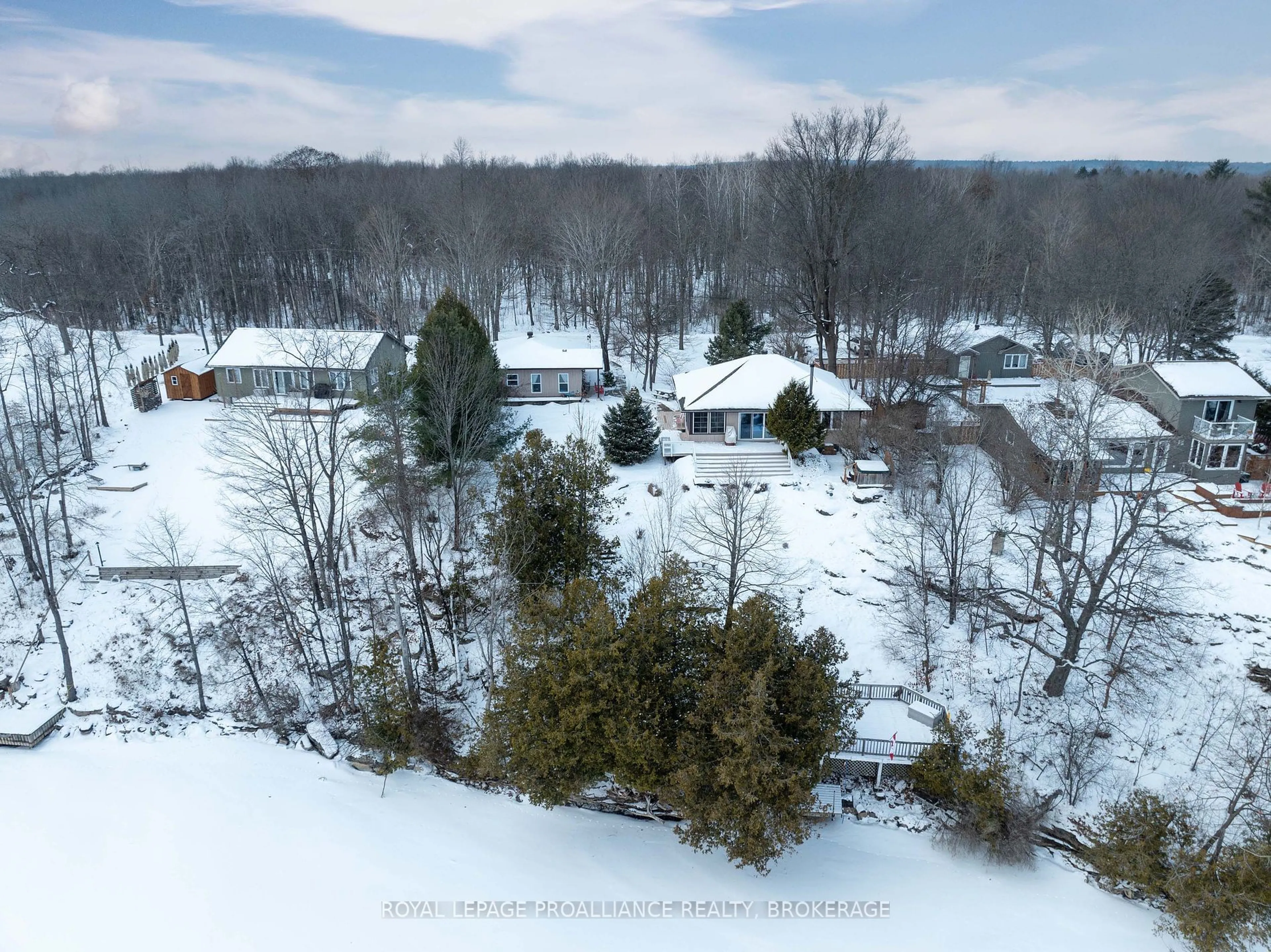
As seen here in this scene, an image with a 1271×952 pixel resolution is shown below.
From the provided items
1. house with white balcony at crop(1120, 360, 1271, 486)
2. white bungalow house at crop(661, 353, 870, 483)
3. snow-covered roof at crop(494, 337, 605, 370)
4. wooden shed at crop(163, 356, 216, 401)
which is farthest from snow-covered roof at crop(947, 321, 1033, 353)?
wooden shed at crop(163, 356, 216, 401)

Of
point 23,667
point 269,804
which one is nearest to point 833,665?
point 269,804

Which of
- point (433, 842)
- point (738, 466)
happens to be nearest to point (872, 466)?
point (738, 466)

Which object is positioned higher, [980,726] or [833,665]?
[833,665]

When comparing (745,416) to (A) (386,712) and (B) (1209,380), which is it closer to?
(B) (1209,380)

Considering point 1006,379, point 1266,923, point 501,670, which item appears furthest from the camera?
point 1006,379

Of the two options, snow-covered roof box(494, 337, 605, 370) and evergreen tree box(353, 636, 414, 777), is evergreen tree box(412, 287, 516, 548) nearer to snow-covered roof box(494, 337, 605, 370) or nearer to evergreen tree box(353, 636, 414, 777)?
evergreen tree box(353, 636, 414, 777)

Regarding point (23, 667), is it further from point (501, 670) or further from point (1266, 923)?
point (1266, 923)

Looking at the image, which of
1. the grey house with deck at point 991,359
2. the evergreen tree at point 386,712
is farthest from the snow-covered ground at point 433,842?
the grey house with deck at point 991,359
